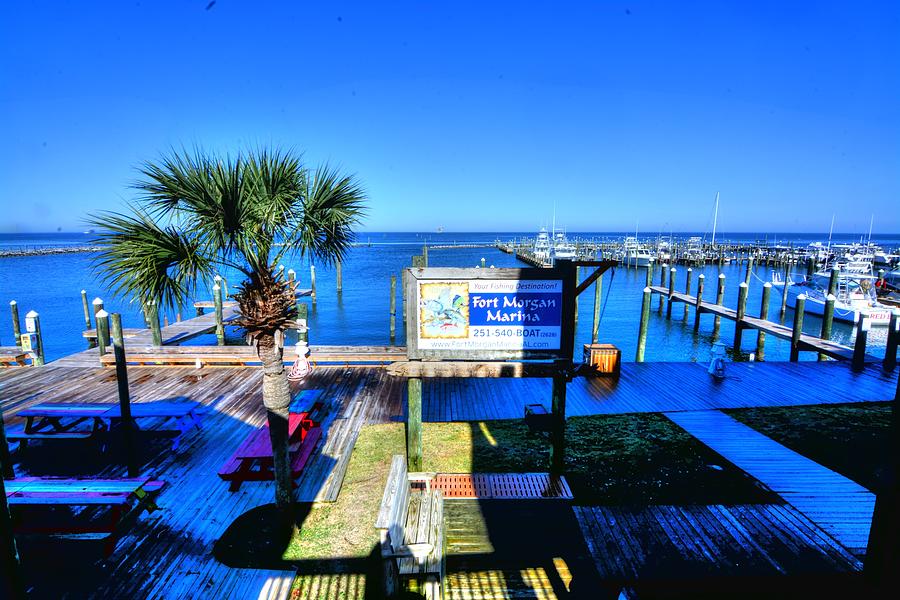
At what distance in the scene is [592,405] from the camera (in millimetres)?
10984

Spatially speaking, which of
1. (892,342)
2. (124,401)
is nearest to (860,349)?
(892,342)

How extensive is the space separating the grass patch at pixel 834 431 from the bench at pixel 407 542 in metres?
7.17

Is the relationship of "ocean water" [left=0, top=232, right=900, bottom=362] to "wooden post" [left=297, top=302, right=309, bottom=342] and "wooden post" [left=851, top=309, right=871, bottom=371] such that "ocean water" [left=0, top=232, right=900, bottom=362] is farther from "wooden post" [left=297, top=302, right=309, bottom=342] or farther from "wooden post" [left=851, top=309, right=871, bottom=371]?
"wooden post" [left=851, top=309, right=871, bottom=371]

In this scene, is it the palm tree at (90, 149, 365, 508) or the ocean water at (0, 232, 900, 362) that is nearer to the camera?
the palm tree at (90, 149, 365, 508)

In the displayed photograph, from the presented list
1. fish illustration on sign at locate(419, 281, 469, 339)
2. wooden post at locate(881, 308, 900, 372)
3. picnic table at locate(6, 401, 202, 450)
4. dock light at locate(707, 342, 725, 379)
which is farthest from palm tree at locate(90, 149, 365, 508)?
wooden post at locate(881, 308, 900, 372)

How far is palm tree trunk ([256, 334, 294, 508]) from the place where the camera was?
5.77 meters

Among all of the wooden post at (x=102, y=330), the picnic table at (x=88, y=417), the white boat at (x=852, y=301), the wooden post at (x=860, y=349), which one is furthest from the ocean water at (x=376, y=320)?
the wooden post at (x=860, y=349)

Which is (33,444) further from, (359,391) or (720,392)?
(720,392)

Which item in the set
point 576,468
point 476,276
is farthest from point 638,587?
point 476,276

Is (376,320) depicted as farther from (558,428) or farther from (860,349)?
(558,428)

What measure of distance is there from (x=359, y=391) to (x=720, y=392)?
9.65 metres

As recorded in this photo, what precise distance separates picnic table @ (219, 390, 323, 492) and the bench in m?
3.14

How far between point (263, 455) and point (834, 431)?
37.2 feet

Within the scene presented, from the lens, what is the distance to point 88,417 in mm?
8273
